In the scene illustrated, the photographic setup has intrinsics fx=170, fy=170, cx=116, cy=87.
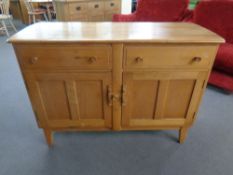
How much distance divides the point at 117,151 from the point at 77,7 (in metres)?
2.33

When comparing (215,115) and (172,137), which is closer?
(172,137)

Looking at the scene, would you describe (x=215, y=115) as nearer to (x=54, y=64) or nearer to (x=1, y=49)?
(x=54, y=64)

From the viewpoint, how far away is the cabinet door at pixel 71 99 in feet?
3.37

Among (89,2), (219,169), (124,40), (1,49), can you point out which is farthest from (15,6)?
(219,169)

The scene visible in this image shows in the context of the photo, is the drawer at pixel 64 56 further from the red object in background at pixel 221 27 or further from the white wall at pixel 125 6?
the white wall at pixel 125 6

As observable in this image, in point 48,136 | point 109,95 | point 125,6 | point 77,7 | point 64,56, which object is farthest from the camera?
point 125,6

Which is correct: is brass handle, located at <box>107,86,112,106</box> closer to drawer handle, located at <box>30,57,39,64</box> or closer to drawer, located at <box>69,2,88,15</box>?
drawer handle, located at <box>30,57,39,64</box>

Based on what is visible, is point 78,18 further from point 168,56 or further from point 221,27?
point 168,56

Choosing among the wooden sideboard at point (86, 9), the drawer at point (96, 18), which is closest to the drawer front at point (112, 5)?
the wooden sideboard at point (86, 9)

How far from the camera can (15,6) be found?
5.84 meters

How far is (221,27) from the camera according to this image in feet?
7.01

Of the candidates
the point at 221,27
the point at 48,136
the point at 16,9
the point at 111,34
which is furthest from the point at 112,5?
the point at 16,9

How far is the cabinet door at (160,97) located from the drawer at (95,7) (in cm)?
226

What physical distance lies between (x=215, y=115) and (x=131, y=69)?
1177 millimetres
